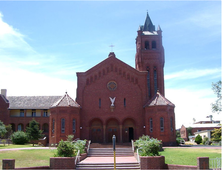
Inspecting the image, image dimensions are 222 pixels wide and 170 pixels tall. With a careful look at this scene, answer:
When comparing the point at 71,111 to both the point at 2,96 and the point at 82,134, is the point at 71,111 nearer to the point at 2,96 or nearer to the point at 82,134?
the point at 82,134

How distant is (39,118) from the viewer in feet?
205

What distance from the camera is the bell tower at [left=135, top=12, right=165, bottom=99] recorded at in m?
51.4

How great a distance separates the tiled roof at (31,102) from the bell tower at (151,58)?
24133mm

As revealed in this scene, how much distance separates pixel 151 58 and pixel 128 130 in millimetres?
15065

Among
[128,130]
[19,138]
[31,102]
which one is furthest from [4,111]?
[128,130]

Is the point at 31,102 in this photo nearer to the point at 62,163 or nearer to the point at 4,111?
the point at 4,111

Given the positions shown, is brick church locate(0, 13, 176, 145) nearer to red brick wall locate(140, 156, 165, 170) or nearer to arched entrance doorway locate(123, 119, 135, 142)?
arched entrance doorway locate(123, 119, 135, 142)

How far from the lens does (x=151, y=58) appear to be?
172 feet

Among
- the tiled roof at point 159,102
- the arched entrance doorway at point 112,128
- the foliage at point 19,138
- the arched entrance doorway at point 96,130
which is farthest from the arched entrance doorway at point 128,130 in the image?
the foliage at point 19,138

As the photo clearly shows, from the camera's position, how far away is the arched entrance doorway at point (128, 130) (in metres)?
46.5

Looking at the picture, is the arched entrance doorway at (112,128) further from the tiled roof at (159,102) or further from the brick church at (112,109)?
the tiled roof at (159,102)

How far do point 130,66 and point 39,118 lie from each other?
27.6 meters

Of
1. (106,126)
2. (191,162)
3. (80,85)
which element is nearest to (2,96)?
(80,85)

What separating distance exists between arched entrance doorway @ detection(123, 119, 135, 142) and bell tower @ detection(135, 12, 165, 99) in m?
7.13
